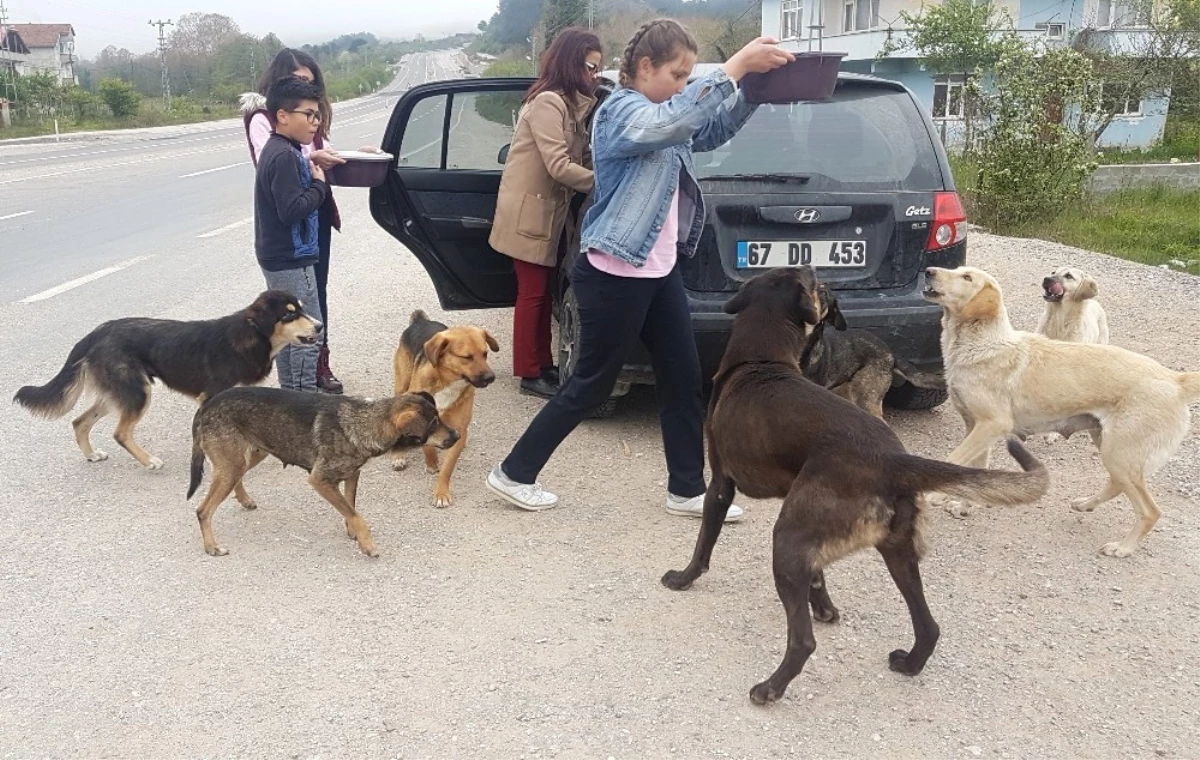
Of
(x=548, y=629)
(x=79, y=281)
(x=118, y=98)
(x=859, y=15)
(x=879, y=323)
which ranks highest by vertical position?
(x=859, y=15)

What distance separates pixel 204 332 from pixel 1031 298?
736 centimetres

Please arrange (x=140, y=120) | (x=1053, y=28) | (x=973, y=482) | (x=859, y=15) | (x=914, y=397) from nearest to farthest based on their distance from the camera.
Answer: (x=973, y=482) < (x=914, y=397) < (x=1053, y=28) < (x=859, y=15) < (x=140, y=120)

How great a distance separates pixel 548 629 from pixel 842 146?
3.20 metres

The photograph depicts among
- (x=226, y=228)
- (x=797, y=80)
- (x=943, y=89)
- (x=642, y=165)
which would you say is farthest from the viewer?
(x=943, y=89)

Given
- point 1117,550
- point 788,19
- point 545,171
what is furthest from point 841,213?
point 788,19

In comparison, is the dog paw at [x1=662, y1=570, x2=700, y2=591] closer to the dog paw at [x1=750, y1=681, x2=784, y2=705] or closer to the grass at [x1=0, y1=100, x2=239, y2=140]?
the dog paw at [x1=750, y1=681, x2=784, y2=705]

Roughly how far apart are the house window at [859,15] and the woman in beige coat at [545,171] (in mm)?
40256

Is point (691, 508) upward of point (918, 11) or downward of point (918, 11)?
downward

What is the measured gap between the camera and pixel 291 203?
17.3ft

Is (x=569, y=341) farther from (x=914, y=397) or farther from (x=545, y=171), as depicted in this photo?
(x=914, y=397)

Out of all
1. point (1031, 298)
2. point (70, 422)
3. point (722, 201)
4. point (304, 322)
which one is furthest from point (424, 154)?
point (1031, 298)

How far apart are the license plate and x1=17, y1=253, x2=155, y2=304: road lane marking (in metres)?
7.66

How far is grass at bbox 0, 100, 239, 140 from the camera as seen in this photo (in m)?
42.3

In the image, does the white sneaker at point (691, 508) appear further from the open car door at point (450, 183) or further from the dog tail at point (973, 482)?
the open car door at point (450, 183)
